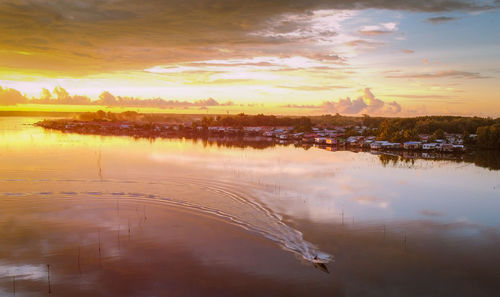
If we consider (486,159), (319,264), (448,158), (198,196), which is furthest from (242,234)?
(486,159)

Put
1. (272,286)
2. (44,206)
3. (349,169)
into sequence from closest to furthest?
1. (272,286)
2. (44,206)
3. (349,169)

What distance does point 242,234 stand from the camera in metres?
13.2

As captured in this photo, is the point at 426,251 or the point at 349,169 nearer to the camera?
the point at 426,251

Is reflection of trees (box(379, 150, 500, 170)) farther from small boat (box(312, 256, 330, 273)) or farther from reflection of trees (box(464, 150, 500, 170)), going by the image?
small boat (box(312, 256, 330, 273))

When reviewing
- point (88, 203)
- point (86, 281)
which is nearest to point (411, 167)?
point (88, 203)

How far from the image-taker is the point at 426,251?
39.8ft

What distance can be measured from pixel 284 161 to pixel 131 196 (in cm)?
1729

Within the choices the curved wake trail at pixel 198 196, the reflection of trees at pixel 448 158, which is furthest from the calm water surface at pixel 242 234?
the reflection of trees at pixel 448 158

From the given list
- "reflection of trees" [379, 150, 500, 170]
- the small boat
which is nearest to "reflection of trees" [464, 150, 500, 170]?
"reflection of trees" [379, 150, 500, 170]

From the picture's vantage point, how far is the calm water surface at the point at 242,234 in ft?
32.4

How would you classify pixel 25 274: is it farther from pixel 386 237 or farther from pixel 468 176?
pixel 468 176

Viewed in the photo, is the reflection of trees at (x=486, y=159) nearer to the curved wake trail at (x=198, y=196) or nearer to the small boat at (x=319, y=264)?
the curved wake trail at (x=198, y=196)

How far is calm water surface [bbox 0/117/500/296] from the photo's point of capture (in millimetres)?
9887

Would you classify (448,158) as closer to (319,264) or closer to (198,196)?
(198,196)
